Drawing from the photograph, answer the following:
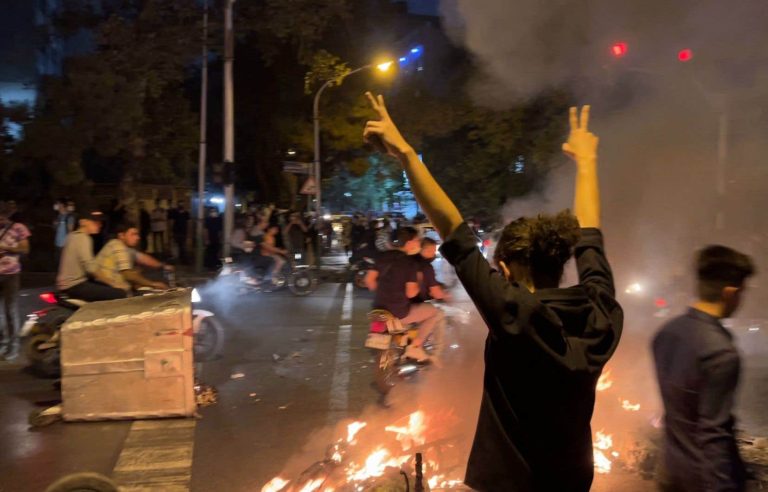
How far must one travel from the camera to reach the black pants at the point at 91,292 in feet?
21.4

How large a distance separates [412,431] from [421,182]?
3.33 meters

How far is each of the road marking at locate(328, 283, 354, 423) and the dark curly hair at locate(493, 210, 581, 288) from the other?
394 cm

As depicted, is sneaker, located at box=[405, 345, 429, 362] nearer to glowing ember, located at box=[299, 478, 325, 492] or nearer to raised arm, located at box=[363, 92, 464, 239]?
glowing ember, located at box=[299, 478, 325, 492]

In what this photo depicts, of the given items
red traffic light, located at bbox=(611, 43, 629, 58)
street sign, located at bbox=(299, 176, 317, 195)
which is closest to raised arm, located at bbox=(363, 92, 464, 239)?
red traffic light, located at bbox=(611, 43, 629, 58)

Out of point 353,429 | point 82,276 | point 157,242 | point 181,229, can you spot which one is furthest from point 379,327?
point 157,242

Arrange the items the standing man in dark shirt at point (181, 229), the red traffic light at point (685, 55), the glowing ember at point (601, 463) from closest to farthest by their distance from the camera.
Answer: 1. the glowing ember at point (601, 463)
2. the red traffic light at point (685, 55)
3. the standing man in dark shirt at point (181, 229)

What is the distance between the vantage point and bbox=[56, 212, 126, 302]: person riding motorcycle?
6.52m

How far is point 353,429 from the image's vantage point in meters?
5.07

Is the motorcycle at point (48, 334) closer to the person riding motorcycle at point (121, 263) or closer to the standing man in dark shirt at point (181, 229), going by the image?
the person riding motorcycle at point (121, 263)

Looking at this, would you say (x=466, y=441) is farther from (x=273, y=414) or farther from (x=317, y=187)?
(x=317, y=187)

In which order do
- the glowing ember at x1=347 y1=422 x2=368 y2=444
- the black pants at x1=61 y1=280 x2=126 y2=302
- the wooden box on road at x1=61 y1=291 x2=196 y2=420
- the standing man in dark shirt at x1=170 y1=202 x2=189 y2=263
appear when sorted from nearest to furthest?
the glowing ember at x1=347 y1=422 x2=368 y2=444 < the wooden box on road at x1=61 y1=291 x2=196 y2=420 < the black pants at x1=61 y1=280 x2=126 y2=302 < the standing man in dark shirt at x1=170 y1=202 x2=189 y2=263

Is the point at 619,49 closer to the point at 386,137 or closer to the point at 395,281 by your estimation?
the point at 395,281

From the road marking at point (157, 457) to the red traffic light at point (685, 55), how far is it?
17.2 feet

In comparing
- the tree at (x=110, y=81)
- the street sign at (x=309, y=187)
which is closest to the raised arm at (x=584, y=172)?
the tree at (x=110, y=81)
